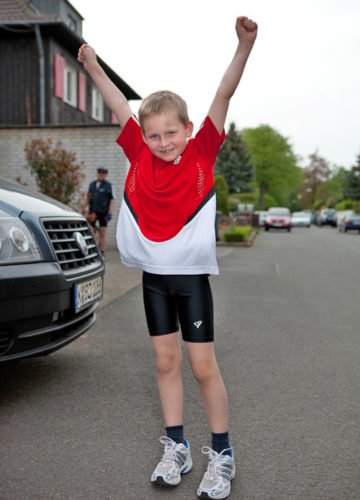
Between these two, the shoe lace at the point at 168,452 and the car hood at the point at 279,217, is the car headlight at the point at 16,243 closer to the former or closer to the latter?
the shoe lace at the point at 168,452

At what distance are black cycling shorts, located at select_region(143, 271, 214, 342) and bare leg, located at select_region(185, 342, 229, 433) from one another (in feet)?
0.14

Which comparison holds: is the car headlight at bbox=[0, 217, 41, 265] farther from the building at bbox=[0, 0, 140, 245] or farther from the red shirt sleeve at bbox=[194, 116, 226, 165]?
the building at bbox=[0, 0, 140, 245]

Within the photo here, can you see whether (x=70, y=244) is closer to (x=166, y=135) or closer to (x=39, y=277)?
(x=39, y=277)

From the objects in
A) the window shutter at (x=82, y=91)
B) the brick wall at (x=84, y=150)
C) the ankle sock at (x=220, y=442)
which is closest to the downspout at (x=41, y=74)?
the window shutter at (x=82, y=91)

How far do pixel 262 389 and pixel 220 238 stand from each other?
1870cm

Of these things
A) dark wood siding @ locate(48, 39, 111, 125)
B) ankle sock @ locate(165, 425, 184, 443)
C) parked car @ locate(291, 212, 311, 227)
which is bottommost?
parked car @ locate(291, 212, 311, 227)

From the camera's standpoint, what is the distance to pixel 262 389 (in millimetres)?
3625

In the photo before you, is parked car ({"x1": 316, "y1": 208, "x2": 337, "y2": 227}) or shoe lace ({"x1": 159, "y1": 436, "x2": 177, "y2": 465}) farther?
parked car ({"x1": 316, "y1": 208, "x2": 337, "y2": 227})

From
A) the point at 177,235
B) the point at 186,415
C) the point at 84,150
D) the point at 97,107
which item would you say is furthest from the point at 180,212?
the point at 97,107

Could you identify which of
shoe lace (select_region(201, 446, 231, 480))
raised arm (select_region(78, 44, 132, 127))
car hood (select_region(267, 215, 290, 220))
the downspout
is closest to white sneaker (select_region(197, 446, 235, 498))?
shoe lace (select_region(201, 446, 231, 480))

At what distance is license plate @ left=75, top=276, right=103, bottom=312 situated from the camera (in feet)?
11.3

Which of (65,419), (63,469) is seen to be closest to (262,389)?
(65,419)

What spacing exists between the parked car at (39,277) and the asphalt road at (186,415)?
41 centimetres

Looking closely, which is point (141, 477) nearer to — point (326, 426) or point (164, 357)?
point (164, 357)
